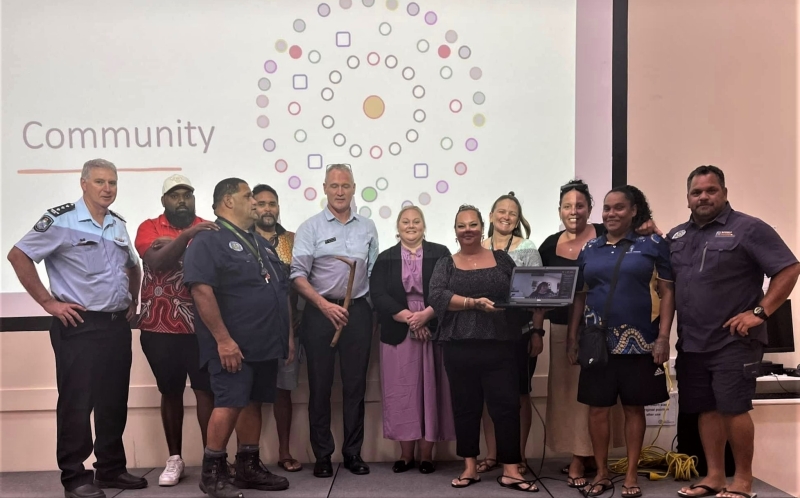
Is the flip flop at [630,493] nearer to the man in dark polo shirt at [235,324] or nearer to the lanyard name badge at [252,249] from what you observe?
the man in dark polo shirt at [235,324]

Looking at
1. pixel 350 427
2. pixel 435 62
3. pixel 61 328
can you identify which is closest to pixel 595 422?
pixel 350 427

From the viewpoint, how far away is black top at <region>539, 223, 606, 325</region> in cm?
321

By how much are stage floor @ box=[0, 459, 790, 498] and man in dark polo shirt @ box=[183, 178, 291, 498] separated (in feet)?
0.74

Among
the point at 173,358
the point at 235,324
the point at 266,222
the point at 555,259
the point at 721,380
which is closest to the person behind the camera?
the point at 721,380

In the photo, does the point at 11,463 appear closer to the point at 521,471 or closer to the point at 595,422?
the point at 521,471

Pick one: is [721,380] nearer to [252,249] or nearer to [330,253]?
[330,253]

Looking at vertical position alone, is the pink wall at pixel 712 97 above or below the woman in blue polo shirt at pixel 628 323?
above

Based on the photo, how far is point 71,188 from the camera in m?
3.48

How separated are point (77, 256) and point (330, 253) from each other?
4.15ft

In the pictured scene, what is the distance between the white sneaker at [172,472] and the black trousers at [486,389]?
1.53 meters

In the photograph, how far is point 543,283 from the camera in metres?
2.96

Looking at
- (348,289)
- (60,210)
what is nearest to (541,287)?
(348,289)

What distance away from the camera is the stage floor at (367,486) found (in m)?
3.01

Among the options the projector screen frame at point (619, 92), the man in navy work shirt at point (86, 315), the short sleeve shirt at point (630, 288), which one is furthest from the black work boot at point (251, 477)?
the projector screen frame at point (619, 92)
